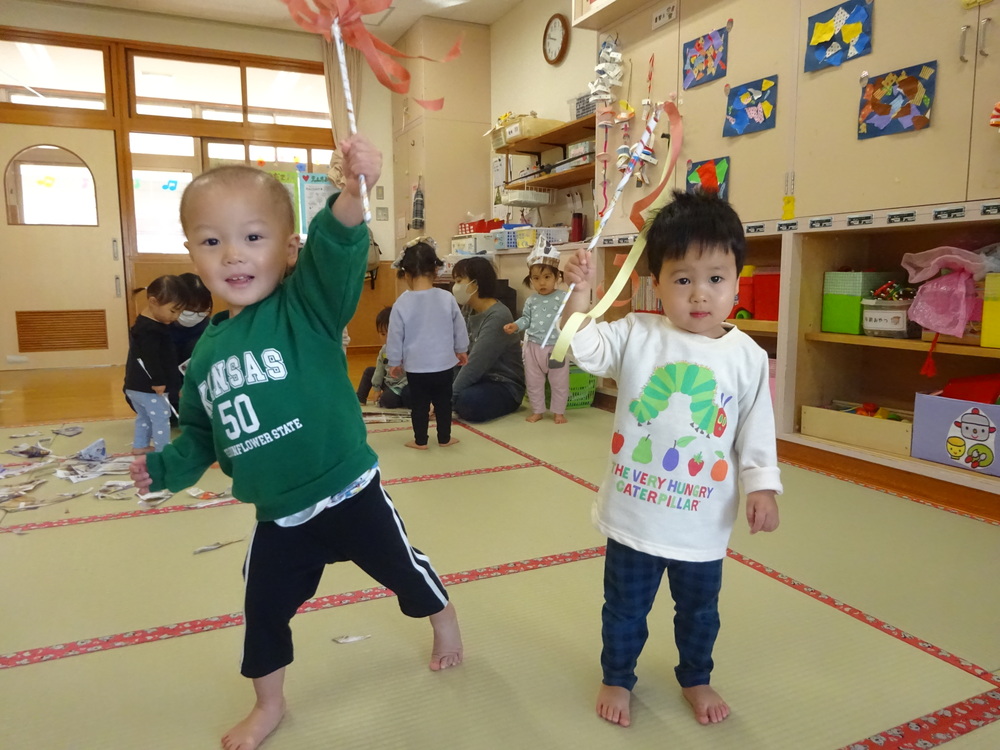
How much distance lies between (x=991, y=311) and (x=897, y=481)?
0.66 metres

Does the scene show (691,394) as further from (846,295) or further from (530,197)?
(530,197)

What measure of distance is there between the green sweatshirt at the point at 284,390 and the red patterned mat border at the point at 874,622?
118 cm

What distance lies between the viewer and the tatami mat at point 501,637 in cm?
118

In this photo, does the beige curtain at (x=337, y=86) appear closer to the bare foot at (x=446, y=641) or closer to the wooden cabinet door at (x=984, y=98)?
the wooden cabinet door at (x=984, y=98)

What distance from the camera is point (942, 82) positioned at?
2225 millimetres

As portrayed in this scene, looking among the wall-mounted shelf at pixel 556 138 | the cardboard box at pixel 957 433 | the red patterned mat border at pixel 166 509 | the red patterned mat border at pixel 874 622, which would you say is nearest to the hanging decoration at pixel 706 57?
the wall-mounted shelf at pixel 556 138

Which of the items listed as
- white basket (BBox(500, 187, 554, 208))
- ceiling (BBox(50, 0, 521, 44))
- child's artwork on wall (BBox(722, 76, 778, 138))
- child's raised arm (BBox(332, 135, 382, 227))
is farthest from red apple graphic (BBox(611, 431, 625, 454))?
ceiling (BBox(50, 0, 521, 44))

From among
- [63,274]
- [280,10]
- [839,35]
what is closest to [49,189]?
[63,274]

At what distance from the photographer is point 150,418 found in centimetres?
304

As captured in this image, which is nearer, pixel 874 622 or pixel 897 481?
pixel 874 622

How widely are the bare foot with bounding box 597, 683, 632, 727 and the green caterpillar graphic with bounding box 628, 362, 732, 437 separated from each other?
1.60 ft

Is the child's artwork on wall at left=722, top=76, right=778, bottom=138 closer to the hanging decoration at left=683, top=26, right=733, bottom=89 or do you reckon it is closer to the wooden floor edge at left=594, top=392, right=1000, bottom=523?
the hanging decoration at left=683, top=26, right=733, bottom=89

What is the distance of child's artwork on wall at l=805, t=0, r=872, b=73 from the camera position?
2.45 meters

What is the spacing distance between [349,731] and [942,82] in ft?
8.29
